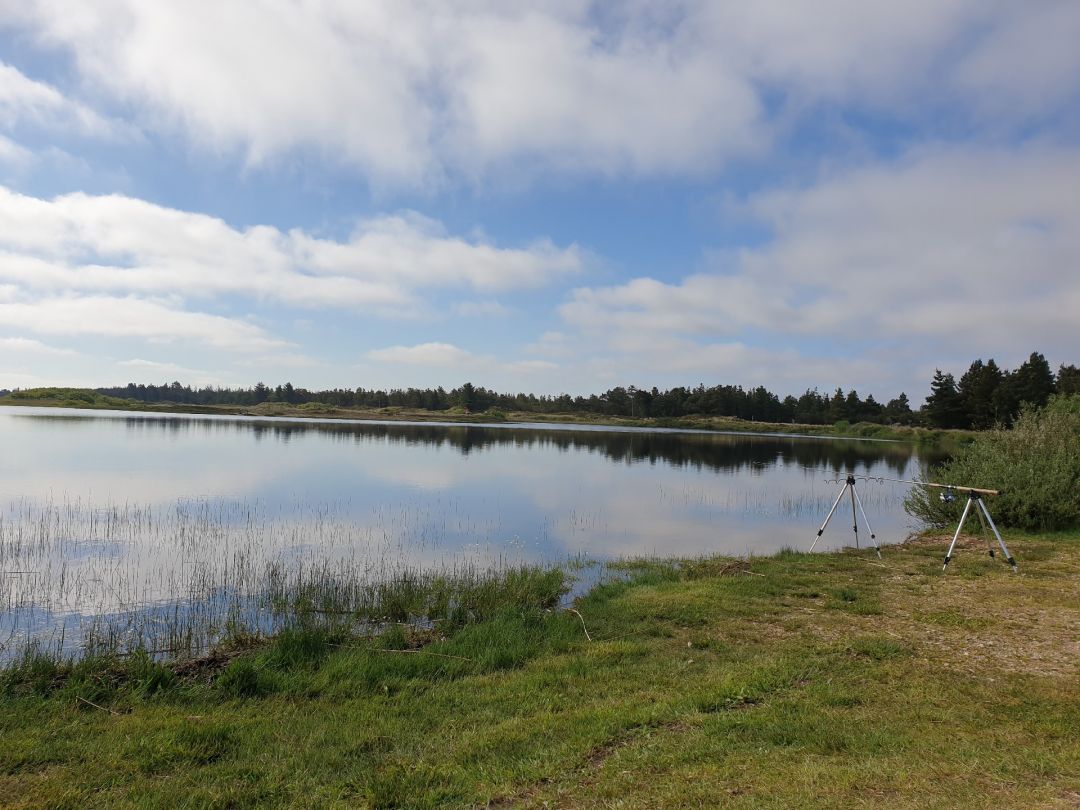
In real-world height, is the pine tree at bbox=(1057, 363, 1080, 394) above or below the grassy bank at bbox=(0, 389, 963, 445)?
above

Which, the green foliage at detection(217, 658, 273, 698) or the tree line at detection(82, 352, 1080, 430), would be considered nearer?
the green foliage at detection(217, 658, 273, 698)

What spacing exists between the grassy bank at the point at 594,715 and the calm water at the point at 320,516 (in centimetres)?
518

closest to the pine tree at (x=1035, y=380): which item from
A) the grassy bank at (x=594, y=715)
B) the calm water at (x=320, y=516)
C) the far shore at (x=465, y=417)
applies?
the far shore at (x=465, y=417)

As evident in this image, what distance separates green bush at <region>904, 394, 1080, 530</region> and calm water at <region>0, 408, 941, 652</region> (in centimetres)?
221

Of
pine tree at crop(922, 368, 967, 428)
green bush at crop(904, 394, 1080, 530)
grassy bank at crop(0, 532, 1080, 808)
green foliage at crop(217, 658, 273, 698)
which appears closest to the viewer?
grassy bank at crop(0, 532, 1080, 808)

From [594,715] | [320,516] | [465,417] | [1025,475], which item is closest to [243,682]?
[594,715]

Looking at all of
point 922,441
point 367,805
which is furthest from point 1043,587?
point 922,441

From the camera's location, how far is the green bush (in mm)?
18797

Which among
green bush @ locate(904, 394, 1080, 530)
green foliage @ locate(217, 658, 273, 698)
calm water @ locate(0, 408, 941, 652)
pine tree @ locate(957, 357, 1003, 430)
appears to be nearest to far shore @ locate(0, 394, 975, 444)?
pine tree @ locate(957, 357, 1003, 430)

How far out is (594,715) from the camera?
6316mm

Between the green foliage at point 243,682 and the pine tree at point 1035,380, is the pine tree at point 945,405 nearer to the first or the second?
the pine tree at point 1035,380

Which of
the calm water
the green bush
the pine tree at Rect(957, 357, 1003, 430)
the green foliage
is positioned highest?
the pine tree at Rect(957, 357, 1003, 430)

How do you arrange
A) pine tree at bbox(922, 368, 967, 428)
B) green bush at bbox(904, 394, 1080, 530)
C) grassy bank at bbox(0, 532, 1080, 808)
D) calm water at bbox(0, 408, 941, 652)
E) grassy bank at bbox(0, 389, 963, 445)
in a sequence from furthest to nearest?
grassy bank at bbox(0, 389, 963, 445), pine tree at bbox(922, 368, 967, 428), green bush at bbox(904, 394, 1080, 530), calm water at bbox(0, 408, 941, 652), grassy bank at bbox(0, 532, 1080, 808)

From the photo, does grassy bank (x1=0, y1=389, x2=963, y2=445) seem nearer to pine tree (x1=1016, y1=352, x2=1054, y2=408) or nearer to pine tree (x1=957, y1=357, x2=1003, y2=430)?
pine tree (x1=957, y1=357, x2=1003, y2=430)
